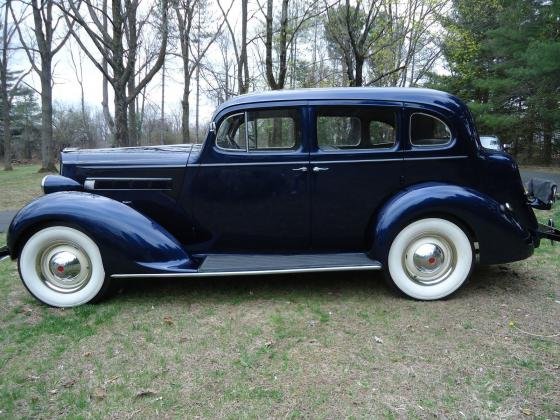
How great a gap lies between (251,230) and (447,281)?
1.85 m

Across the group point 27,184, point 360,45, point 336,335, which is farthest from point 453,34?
point 336,335

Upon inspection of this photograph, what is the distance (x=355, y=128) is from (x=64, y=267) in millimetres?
2960

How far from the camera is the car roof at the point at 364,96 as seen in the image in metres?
3.91

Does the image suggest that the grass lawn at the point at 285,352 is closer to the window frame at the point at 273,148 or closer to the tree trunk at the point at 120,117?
the window frame at the point at 273,148

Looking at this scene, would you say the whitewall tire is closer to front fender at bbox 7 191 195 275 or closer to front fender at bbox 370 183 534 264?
front fender at bbox 7 191 195 275

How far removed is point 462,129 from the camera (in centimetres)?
387

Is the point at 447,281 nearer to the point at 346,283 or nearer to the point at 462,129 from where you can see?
the point at 346,283

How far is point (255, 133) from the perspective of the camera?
3.97m

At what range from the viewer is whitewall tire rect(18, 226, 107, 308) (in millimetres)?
3643

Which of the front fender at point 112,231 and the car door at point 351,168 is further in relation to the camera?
the car door at point 351,168

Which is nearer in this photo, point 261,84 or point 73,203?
point 73,203

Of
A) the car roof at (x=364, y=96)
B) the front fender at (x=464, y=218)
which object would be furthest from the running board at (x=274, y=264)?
the car roof at (x=364, y=96)

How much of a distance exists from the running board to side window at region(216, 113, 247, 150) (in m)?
1.04

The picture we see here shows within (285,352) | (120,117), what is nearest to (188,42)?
(120,117)
